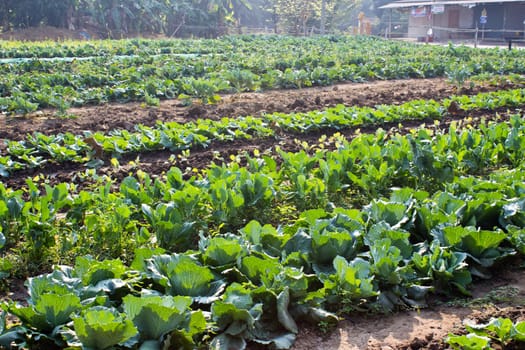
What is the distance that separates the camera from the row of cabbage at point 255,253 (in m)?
3.05

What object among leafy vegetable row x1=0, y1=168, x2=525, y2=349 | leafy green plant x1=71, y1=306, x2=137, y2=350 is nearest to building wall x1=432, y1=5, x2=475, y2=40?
leafy vegetable row x1=0, y1=168, x2=525, y2=349

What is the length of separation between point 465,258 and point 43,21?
37.7m

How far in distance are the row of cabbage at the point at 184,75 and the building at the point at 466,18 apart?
15.0 meters

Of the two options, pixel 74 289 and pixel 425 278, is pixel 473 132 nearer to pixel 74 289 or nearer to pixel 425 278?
pixel 425 278

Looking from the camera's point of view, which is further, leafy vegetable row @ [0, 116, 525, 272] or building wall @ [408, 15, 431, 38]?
building wall @ [408, 15, 431, 38]

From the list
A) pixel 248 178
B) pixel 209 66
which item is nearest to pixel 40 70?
pixel 209 66

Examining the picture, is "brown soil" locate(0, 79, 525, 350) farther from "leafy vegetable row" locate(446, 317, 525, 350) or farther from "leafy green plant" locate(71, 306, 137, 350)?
"leafy green plant" locate(71, 306, 137, 350)

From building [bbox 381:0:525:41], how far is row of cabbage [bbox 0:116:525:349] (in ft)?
100

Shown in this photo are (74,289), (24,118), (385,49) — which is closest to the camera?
(74,289)

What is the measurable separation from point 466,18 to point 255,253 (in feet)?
131

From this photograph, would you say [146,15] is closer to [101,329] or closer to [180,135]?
[180,135]

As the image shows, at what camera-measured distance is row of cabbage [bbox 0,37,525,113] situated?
11.6m

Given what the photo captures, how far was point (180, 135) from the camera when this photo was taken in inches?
313

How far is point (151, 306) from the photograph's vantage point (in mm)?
2945
